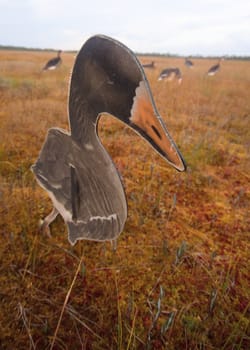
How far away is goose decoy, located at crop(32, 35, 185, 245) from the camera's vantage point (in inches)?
33.9

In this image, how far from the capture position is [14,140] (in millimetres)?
3004

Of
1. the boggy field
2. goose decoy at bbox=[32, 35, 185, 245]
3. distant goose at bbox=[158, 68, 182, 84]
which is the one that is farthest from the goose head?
distant goose at bbox=[158, 68, 182, 84]

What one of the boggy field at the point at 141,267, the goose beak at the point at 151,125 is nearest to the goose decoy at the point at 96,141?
the goose beak at the point at 151,125

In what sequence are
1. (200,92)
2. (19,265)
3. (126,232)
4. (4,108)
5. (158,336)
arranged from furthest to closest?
(200,92), (4,108), (126,232), (19,265), (158,336)

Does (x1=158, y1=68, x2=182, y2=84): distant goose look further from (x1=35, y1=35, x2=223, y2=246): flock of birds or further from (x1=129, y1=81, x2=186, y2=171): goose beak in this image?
(x1=129, y1=81, x2=186, y2=171): goose beak

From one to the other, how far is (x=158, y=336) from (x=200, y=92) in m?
6.25

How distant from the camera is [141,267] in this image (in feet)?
4.72

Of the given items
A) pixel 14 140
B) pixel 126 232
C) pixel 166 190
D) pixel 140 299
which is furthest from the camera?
pixel 14 140

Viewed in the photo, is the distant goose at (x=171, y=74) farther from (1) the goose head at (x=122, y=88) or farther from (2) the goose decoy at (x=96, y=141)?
(1) the goose head at (x=122, y=88)

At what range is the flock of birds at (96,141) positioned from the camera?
86 centimetres

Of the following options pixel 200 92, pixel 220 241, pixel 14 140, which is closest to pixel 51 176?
pixel 220 241

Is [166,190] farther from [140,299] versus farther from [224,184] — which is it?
[140,299]

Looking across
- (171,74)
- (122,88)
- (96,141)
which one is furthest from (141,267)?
(171,74)

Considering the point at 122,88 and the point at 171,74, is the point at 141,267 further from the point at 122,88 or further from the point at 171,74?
the point at 171,74
